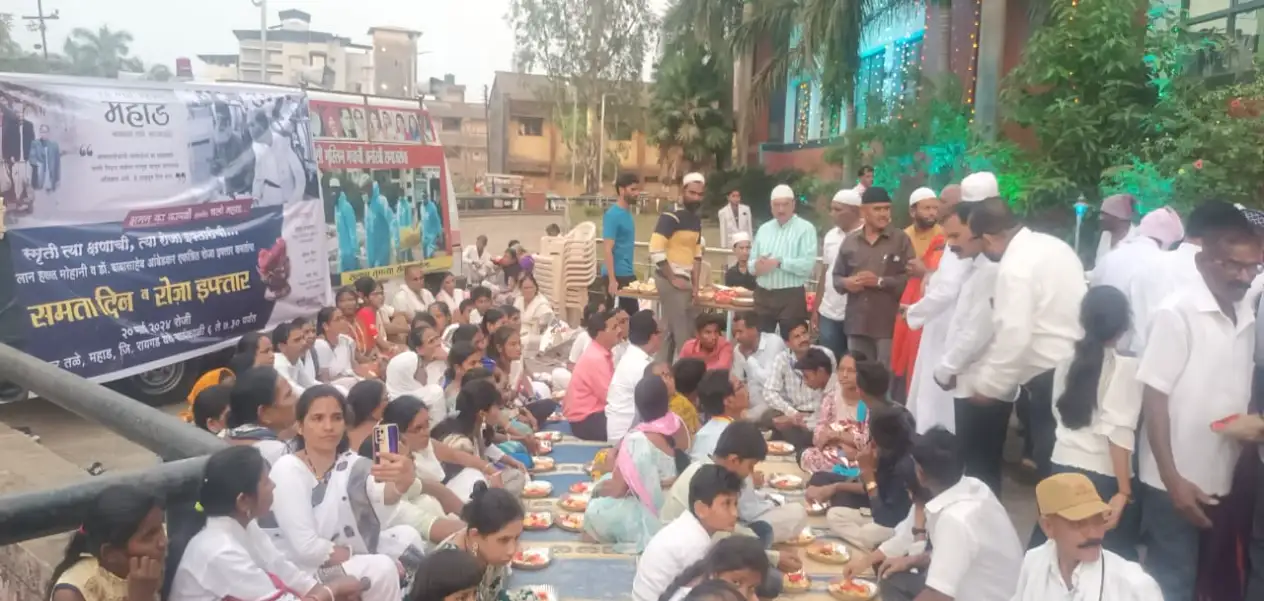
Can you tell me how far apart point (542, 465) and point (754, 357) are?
1.82m


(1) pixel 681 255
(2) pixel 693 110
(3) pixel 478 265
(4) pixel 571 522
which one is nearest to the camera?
(4) pixel 571 522

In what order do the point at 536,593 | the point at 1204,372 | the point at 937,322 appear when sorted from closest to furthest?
the point at 1204,372
the point at 536,593
the point at 937,322

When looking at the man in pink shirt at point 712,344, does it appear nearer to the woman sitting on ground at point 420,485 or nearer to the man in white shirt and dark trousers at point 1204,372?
the woman sitting on ground at point 420,485

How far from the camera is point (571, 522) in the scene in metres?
5.14

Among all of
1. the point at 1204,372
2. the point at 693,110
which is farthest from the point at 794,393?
the point at 693,110

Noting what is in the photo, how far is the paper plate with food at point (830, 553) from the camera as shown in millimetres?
4816

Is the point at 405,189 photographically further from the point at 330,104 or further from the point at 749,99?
the point at 749,99

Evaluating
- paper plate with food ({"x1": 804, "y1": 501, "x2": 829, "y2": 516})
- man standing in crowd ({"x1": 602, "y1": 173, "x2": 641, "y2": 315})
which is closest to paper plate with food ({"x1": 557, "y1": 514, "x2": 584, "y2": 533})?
paper plate with food ({"x1": 804, "y1": 501, "x2": 829, "y2": 516})

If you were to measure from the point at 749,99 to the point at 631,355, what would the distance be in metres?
18.0

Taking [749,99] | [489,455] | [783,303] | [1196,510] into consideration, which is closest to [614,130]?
[749,99]

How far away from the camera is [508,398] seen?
6.96m

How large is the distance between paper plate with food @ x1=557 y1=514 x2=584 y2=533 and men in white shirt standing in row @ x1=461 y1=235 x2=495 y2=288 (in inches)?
302

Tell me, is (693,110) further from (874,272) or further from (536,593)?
(536,593)

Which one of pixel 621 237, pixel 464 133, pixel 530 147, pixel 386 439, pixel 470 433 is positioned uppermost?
pixel 464 133
